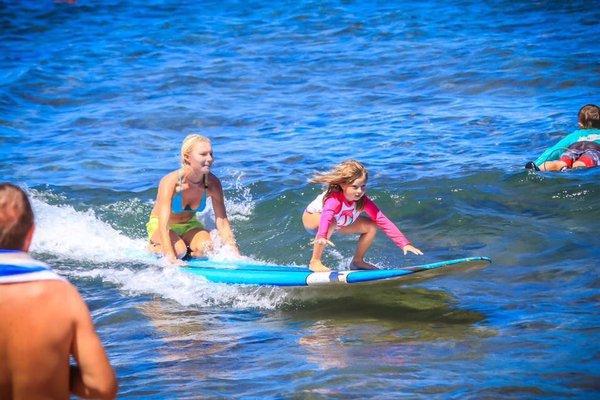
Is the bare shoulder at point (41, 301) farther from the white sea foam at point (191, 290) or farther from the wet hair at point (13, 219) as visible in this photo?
the white sea foam at point (191, 290)

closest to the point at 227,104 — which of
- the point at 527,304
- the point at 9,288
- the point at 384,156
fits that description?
the point at 384,156

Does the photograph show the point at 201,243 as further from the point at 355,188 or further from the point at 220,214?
the point at 355,188

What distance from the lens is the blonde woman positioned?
824cm

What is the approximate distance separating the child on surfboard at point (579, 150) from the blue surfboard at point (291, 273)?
4446 millimetres

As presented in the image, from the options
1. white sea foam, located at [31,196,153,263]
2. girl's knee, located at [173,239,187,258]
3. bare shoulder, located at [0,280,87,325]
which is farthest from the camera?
white sea foam, located at [31,196,153,263]

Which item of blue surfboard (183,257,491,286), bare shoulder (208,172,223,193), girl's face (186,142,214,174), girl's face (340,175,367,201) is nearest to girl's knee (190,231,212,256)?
blue surfboard (183,257,491,286)

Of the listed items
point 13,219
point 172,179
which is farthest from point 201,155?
point 13,219

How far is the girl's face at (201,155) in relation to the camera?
816 cm

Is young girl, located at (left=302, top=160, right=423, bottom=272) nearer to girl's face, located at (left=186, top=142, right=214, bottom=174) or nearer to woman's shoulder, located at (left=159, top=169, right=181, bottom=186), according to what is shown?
girl's face, located at (left=186, top=142, right=214, bottom=174)

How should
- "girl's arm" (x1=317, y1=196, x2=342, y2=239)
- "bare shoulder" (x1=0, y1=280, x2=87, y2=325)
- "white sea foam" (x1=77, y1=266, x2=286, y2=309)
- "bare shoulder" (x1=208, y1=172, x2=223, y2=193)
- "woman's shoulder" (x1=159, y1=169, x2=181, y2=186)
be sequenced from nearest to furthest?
1. "bare shoulder" (x1=0, y1=280, x2=87, y2=325)
2. "girl's arm" (x1=317, y1=196, x2=342, y2=239)
3. "white sea foam" (x1=77, y1=266, x2=286, y2=309)
4. "woman's shoulder" (x1=159, y1=169, x2=181, y2=186)
5. "bare shoulder" (x1=208, y1=172, x2=223, y2=193)

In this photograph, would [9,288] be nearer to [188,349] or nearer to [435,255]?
[188,349]

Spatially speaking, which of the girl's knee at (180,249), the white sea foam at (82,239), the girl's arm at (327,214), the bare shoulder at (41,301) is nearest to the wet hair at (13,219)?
the bare shoulder at (41,301)

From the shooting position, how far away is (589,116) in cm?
1135

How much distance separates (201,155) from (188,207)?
0.81 metres
